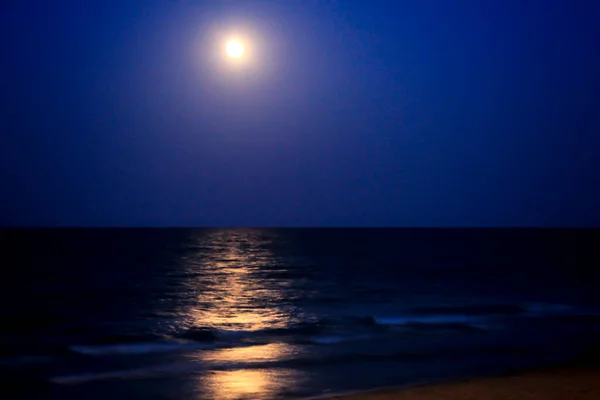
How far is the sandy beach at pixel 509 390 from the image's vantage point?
11.0 m

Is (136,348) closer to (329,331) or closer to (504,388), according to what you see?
(329,331)

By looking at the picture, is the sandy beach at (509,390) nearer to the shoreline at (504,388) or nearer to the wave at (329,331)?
the shoreline at (504,388)

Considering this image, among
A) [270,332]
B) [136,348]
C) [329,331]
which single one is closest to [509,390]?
[329,331]

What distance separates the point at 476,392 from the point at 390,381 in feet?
6.90

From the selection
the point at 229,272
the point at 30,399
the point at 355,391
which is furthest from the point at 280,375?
the point at 229,272

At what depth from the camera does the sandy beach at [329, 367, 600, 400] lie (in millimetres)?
10977

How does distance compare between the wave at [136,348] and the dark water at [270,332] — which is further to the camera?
the wave at [136,348]

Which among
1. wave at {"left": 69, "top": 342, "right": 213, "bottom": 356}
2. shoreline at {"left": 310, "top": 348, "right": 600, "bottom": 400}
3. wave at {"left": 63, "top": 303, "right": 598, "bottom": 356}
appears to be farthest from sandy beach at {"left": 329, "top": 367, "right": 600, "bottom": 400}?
wave at {"left": 69, "top": 342, "right": 213, "bottom": 356}

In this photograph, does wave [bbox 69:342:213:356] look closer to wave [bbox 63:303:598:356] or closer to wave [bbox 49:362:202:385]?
wave [bbox 63:303:598:356]

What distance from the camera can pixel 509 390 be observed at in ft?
37.4

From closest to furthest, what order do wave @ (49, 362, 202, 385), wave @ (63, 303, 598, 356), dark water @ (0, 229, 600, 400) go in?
dark water @ (0, 229, 600, 400)
wave @ (49, 362, 202, 385)
wave @ (63, 303, 598, 356)

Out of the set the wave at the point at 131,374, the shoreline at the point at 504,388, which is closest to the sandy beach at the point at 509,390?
the shoreline at the point at 504,388

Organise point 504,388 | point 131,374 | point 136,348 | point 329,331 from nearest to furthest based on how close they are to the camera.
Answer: point 504,388 < point 131,374 < point 136,348 < point 329,331

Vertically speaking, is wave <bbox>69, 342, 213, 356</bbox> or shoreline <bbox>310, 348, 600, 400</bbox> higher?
wave <bbox>69, 342, 213, 356</bbox>
